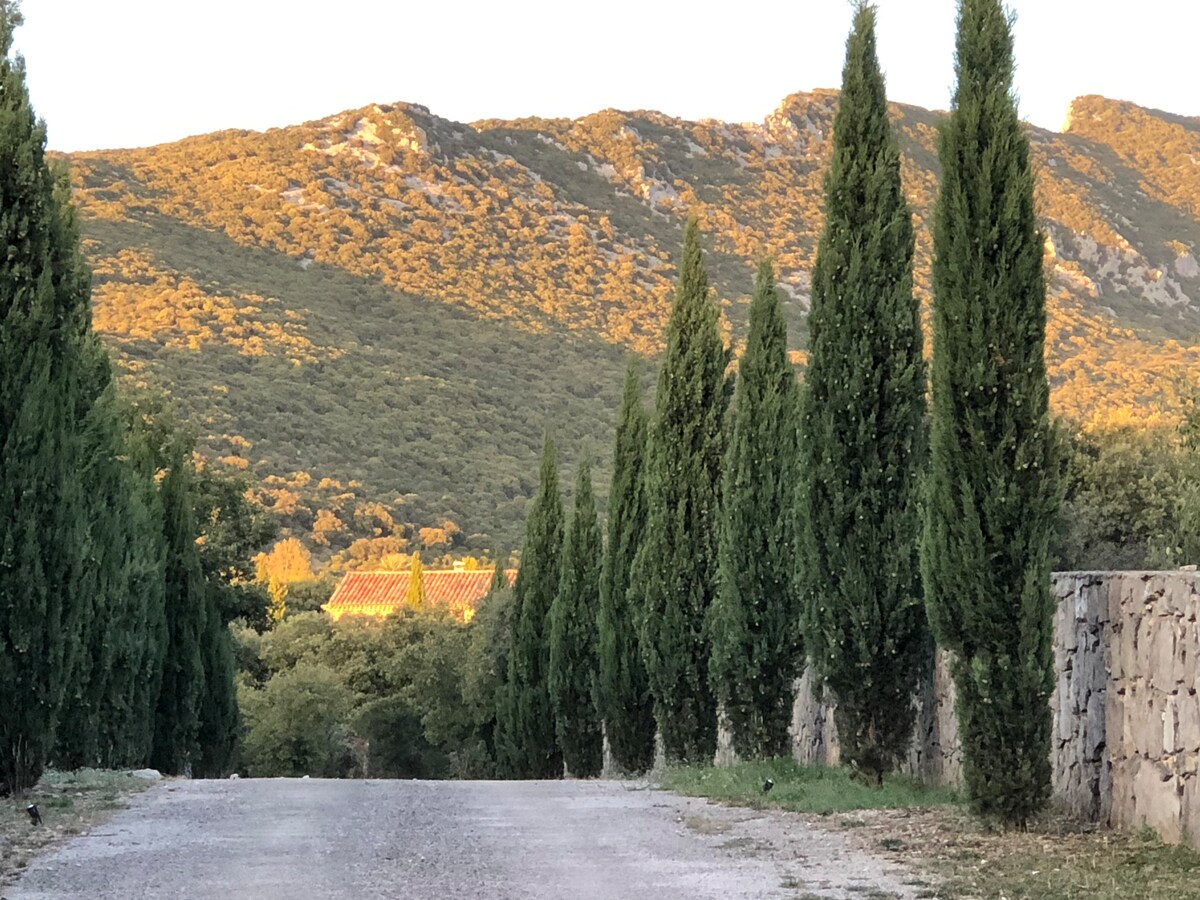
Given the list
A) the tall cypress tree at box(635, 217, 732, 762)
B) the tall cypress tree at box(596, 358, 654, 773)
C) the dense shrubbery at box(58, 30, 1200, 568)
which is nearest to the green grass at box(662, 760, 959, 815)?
the tall cypress tree at box(635, 217, 732, 762)

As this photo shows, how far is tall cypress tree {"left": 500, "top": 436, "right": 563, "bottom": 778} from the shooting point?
90.8 feet

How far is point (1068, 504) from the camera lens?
1047 inches

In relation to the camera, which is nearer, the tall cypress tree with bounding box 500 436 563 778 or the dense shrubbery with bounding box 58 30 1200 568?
the tall cypress tree with bounding box 500 436 563 778

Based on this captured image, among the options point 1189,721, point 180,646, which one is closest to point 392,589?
point 180,646

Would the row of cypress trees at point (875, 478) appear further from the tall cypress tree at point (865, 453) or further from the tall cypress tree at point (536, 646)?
the tall cypress tree at point (536, 646)

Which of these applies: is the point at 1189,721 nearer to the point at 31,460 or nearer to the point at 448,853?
the point at 448,853

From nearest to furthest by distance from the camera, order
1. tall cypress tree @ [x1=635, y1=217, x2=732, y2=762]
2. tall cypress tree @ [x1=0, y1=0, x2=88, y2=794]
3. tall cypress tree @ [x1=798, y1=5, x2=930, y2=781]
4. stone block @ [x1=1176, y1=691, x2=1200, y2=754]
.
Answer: stone block @ [x1=1176, y1=691, x2=1200, y2=754], tall cypress tree @ [x1=0, y1=0, x2=88, y2=794], tall cypress tree @ [x1=798, y1=5, x2=930, y2=781], tall cypress tree @ [x1=635, y1=217, x2=732, y2=762]

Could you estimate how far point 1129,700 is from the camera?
29.5 feet

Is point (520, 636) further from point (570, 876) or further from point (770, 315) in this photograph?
point (570, 876)

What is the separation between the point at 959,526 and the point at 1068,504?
18.2m

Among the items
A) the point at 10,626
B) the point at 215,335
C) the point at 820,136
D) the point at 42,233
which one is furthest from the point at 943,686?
the point at 820,136

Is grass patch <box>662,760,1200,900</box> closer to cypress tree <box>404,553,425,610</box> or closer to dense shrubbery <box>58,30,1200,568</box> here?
dense shrubbery <box>58,30,1200,568</box>

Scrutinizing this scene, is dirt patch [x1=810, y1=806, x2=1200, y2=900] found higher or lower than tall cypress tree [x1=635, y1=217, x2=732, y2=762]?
lower

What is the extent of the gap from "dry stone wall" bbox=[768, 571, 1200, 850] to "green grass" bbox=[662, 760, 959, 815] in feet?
4.81
